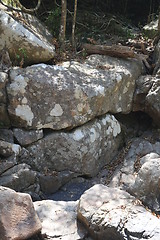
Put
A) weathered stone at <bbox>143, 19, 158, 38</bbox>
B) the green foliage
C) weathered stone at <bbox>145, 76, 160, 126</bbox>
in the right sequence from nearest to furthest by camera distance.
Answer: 1. weathered stone at <bbox>145, 76, 160, 126</bbox>
2. the green foliage
3. weathered stone at <bbox>143, 19, 158, 38</bbox>

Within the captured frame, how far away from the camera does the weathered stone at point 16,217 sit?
3494 millimetres

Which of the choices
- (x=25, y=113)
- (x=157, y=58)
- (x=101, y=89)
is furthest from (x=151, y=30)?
(x=25, y=113)

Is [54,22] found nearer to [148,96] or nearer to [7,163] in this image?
[148,96]

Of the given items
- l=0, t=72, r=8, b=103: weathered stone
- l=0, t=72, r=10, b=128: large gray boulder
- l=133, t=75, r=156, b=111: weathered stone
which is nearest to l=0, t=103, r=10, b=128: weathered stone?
l=0, t=72, r=10, b=128: large gray boulder

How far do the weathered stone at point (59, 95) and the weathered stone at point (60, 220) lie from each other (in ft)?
7.85

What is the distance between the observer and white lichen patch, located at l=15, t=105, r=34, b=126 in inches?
249

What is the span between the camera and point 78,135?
6.73 meters

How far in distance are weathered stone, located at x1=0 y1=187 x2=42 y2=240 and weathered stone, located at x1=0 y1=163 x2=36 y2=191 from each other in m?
1.92

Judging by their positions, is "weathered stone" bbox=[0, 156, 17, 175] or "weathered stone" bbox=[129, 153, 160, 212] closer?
"weathered stone" bbox=[129, 153, 160, 212]

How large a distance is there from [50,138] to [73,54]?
2689mm

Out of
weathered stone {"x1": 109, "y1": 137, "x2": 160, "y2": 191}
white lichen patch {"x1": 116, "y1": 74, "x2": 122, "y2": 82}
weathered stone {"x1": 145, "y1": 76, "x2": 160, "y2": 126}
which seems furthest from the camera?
weathered stone {"x1": 145, "y1": 76, "x2": 160, "y2": 126}

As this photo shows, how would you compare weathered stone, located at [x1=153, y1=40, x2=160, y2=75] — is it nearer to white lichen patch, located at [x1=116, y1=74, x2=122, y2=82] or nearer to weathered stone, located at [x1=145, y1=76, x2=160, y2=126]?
weathered stone, located at [x1=145, y1=76, x2=160, y2=126]

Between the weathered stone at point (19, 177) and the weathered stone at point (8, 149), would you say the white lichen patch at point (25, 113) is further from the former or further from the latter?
the weathered stone at point (19, 177)

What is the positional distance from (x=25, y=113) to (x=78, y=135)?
4.03 ft
